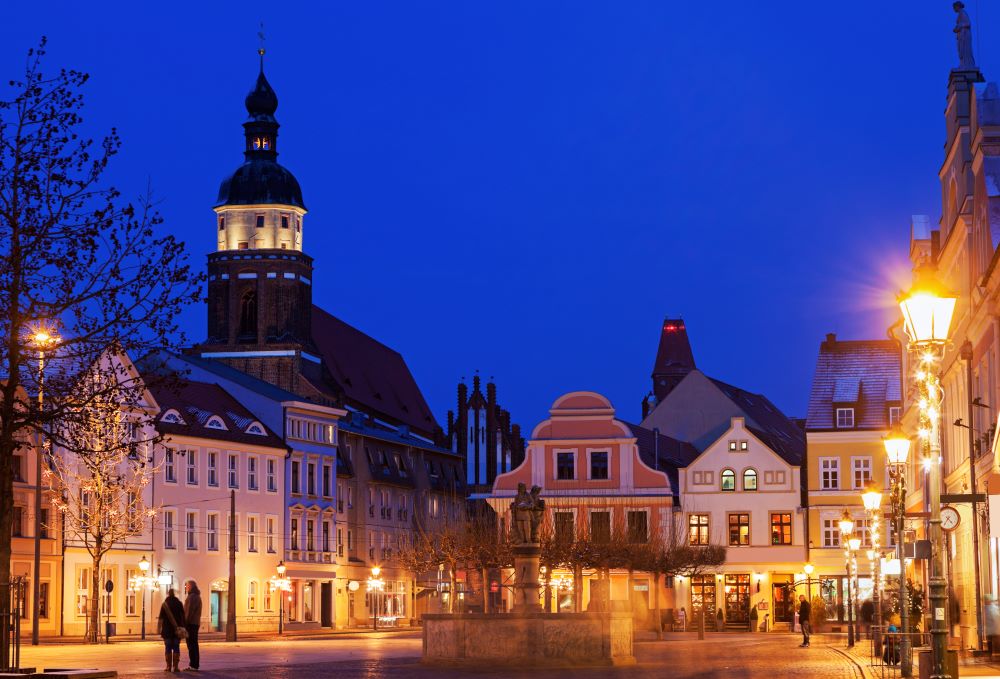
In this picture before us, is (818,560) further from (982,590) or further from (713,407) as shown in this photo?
(982,590)

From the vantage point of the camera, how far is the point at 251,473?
296 ft

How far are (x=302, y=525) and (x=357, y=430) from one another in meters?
12.1

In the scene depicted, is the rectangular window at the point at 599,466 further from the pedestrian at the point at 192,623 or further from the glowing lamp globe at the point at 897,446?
the glowing lamp globe at the point at 897,446

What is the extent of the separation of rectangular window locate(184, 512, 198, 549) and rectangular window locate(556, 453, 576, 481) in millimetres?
18207

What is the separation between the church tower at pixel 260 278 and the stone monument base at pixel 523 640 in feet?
241

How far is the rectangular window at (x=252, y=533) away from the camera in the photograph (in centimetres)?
8900

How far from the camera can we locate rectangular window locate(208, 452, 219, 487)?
284ft

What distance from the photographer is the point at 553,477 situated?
3425 inches

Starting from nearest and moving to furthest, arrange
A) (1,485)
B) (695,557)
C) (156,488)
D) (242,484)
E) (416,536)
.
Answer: (1,485) → (695,557) → (156,488) → (242,484) → (416,536)

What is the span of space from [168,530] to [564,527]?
19.5 metres

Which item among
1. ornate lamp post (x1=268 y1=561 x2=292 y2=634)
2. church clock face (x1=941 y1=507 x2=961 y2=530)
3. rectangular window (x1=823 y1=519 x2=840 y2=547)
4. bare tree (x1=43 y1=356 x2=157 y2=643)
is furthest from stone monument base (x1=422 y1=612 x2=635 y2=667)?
ornate lamp post (x1=268 y1=561 x2=292 y2=634)

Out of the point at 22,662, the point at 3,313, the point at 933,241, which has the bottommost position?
the point at 22,662

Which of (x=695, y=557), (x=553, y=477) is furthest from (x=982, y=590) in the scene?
(x=553, y=477)

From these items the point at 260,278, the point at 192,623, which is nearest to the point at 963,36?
the point at 192,623
